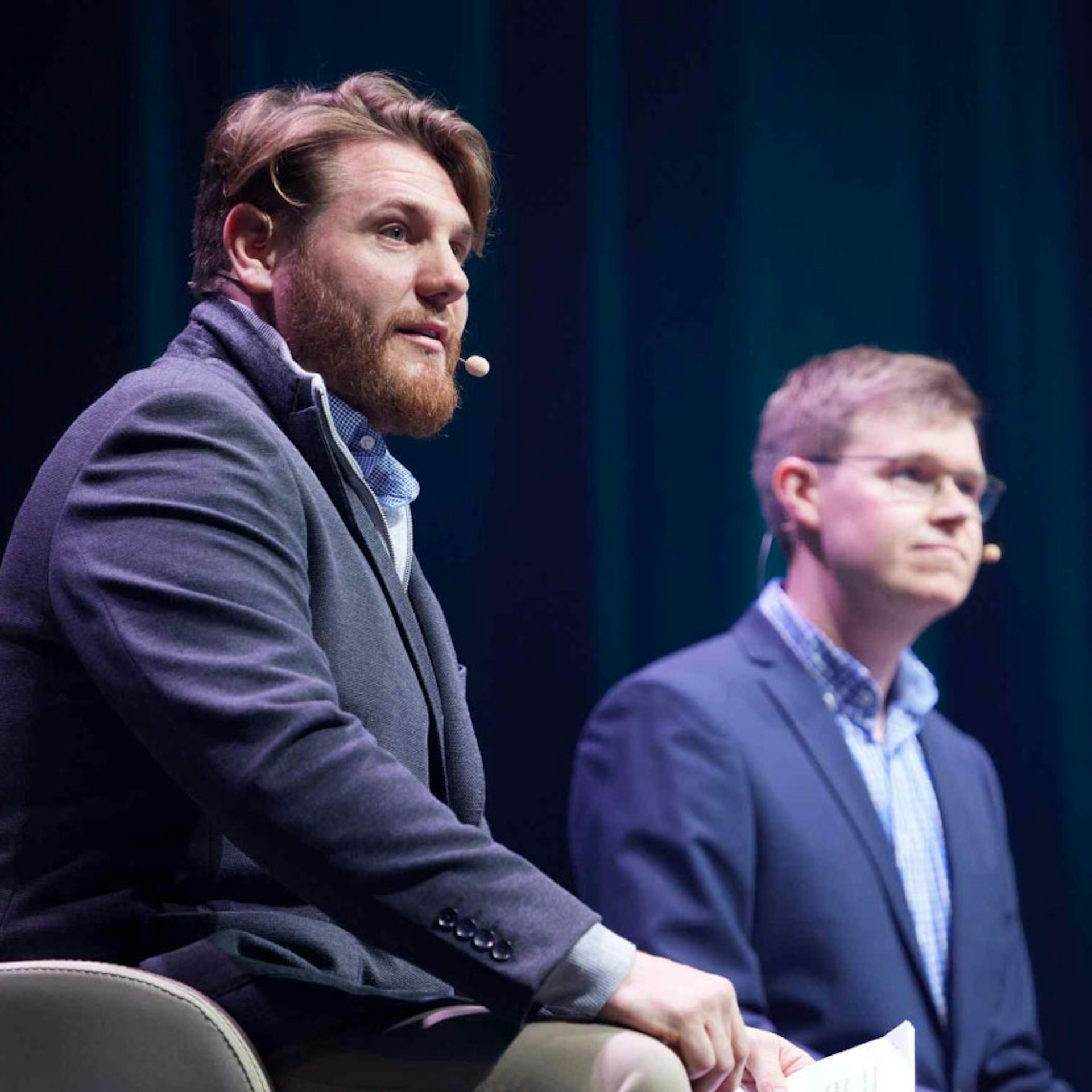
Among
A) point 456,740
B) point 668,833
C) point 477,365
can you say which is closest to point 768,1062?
point 456,740

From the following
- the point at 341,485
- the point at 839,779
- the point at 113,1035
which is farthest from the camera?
the point at 839,779

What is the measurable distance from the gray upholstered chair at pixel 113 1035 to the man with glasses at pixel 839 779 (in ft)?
4.52

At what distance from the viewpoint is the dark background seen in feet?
7.75

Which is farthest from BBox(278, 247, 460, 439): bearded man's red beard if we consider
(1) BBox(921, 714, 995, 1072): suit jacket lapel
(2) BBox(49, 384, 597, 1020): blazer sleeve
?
Answer: (1) BBox(921, 714, 995, 1072): suit jacket lapel

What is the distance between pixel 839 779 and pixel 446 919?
1586mm

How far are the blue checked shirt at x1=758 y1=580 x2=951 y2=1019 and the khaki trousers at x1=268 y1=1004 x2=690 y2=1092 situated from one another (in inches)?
62.1

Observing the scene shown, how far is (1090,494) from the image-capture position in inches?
→ 117

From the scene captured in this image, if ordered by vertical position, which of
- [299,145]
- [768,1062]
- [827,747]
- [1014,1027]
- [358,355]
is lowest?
[1014,1027]

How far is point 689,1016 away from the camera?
107 cm

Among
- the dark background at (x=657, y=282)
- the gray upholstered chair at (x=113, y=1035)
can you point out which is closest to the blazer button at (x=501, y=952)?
the gray upholstered chair at (x=113, y=1035)

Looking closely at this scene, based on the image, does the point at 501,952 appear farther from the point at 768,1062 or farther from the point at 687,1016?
the point at 768,1062

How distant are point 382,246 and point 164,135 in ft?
3.03

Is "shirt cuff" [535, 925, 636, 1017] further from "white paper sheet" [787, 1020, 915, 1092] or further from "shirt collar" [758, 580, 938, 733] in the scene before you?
"shirt collar" [758, 580, 938, 733]

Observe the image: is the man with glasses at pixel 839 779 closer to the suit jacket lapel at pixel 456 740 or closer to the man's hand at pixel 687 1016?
the suit jacket lapel at pixel 456 740
